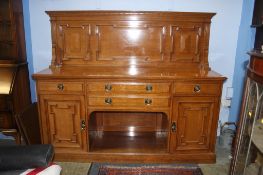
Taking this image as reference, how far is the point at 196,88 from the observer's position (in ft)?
6.81

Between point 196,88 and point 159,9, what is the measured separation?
1009 millimetres

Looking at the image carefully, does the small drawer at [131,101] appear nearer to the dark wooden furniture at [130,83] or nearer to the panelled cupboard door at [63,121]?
the dark wooden furniture at [130,83]

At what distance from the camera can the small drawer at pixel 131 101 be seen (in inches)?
82.8

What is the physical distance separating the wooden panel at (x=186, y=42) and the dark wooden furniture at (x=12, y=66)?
1.67 metres

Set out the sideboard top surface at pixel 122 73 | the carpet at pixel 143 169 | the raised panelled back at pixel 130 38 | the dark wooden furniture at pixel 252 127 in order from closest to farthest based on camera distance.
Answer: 1. the dark wooden furniture at pixel 252 127
2. the sideboard top surface at pixel 122 73
3. the carpet at pixel 143 169
4. the raised panelled back at pixel 130 38

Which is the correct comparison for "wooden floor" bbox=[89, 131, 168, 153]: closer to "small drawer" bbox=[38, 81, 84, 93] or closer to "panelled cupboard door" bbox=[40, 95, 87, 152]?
"panelled cupboard door" bbox=[40, 95, 87, 152]

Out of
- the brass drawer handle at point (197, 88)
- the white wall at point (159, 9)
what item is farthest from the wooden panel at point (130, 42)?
the brass drawer handle at point (197, 88)

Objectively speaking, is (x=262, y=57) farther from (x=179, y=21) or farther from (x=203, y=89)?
(x=179, y=21)

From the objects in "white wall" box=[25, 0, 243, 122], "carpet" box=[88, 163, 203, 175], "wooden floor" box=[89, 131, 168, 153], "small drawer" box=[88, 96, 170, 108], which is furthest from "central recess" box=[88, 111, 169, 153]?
"white wall" box=[25, 0, 243, 122]

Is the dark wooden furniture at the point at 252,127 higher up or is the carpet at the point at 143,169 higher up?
the dark wooden furniture at the point at 252,127

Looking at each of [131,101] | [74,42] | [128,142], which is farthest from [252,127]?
[74,42]

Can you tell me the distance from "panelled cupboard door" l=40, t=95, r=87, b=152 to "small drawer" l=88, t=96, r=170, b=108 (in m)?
0.18

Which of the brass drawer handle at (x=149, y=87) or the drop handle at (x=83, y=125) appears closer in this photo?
the brass drawer handle at (x=149, y=87)

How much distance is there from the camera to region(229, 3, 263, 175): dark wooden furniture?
1.31 meters
